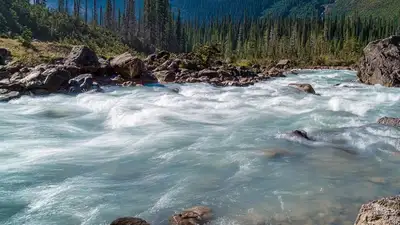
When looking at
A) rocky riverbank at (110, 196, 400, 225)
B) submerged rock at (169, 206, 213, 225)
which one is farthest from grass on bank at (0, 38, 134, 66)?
rocky riverbank at (110, 196, 400, 225)

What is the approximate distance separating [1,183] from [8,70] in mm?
21974

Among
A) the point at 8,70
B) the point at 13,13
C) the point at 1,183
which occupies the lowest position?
the point at 1,183

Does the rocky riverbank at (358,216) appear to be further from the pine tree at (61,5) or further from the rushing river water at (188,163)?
the pine tree at (61,5)

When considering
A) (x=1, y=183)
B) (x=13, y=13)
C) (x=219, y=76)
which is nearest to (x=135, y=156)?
(x=1, y=183)

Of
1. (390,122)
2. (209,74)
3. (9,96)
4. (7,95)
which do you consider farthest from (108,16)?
(390,122)

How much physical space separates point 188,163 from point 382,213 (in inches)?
289

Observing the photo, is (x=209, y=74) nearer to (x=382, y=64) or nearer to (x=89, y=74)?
(x=89, y=74)

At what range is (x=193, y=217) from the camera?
8.39m

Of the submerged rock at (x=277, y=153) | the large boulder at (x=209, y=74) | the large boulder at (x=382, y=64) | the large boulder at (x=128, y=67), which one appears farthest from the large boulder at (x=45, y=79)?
the large boulder at (x=382, y=64)

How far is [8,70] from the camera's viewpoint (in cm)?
2984

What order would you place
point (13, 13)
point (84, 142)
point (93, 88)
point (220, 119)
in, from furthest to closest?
point (13, 13) → point (93, 88) → point (220, 119) → point (84, 142)

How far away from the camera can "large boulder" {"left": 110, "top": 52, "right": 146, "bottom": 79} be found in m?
33.7

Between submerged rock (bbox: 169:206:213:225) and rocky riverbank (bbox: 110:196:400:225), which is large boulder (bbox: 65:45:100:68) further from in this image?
rocky riverbank (bbox: 110:196:400:225)

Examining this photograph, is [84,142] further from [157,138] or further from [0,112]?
[0,112]
